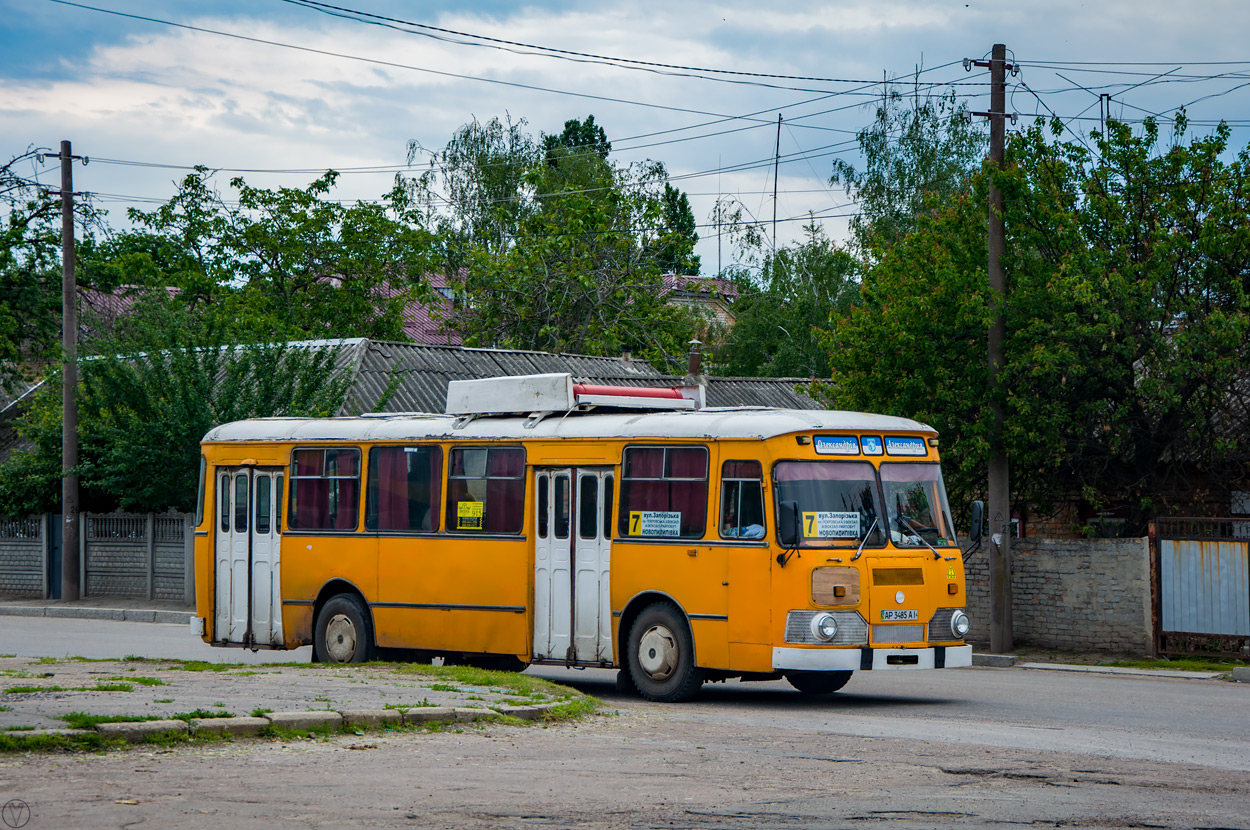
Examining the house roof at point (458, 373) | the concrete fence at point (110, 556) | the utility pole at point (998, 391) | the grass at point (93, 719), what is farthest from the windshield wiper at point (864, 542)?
the concrete fence at point (110, 556)

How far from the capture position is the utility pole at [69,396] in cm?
3141

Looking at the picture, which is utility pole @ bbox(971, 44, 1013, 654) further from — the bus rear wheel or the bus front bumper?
the bus front bumper

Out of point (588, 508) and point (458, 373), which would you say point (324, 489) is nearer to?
point (588, 508)

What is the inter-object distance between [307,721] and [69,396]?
22.8m

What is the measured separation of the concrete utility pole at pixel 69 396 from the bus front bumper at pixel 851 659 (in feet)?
71.5

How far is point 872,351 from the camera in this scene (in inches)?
902

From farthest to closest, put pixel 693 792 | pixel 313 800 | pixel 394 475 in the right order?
1. pixel 394 475
2. pixel 693 792
3. pixel 313 800

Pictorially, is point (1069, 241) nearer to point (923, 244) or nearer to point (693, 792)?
point (923, 244)

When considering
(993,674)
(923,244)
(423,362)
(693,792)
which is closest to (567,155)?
(423,362)

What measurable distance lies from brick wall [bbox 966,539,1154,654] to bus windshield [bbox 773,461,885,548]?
807 cm

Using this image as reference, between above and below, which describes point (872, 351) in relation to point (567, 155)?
below

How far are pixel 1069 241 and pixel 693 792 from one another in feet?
49.5

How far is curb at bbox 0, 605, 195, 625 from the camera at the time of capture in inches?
1145

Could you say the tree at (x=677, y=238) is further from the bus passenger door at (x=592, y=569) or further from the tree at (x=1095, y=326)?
the bus passenger door at (x=592, y=569)
